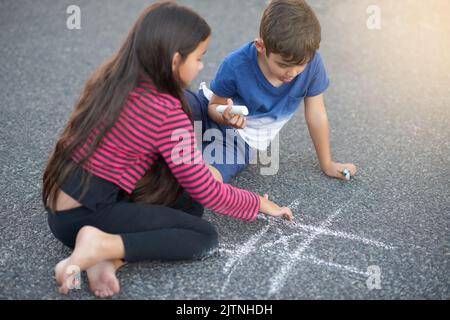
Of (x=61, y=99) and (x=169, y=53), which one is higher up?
(x=169, y=53)

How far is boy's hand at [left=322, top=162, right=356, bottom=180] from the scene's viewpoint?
2193 mm

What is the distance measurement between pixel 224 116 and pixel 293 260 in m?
0.53

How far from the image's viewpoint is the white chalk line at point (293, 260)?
64.9 inches

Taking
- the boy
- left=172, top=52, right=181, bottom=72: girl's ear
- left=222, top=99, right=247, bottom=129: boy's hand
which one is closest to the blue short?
the boy

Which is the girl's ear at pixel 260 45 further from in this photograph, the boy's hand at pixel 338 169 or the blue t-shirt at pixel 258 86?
the boy's hand at pixel 338 169

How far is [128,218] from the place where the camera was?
1.65 metres

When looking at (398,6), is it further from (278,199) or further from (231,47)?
(278,199)

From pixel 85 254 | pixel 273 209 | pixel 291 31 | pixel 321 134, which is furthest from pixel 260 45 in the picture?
pixel 85 254

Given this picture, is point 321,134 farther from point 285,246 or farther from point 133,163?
point 133,163

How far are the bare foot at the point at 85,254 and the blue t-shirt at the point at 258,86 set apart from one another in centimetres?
77

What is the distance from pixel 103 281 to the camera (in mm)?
1578

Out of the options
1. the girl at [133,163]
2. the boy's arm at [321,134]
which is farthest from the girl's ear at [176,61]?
the boy's arm at [321,134]
